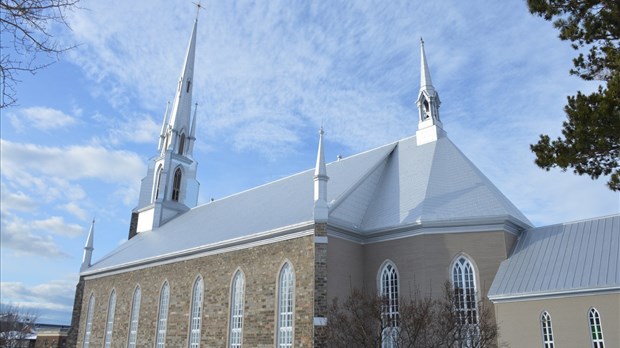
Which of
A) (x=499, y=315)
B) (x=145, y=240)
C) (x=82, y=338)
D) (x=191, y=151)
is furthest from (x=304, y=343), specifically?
(x=191, y=151)

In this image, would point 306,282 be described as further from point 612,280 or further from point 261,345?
point 612,280

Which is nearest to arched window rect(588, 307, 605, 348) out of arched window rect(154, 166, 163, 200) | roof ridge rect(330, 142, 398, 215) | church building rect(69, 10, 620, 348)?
church building rect(69, 10, 620, 348)

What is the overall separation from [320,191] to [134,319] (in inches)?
625

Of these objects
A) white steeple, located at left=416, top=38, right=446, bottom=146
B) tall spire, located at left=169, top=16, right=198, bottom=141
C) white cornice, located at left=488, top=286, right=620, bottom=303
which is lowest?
white cornice, located at left=488, top=286, right=620, bottom=303

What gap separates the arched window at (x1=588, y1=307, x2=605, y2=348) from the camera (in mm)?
14488

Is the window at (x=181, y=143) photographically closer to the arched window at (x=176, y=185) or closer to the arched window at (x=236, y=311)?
the arched window at (x=176, y=185)

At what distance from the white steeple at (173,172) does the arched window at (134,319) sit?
28.0 ft

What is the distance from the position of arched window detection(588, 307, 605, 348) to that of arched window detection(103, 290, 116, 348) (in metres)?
26.3

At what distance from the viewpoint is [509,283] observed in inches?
666

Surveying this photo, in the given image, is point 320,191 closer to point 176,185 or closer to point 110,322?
point 110,322

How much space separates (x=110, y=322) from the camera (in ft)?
101

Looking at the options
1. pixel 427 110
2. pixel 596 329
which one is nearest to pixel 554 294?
pixel 596 329

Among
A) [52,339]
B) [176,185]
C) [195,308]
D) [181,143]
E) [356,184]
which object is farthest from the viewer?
[52,339]

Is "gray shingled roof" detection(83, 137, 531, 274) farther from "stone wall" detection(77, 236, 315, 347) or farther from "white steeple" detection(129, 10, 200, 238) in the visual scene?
"white steeple" detection(129, 10, 200, 238)
